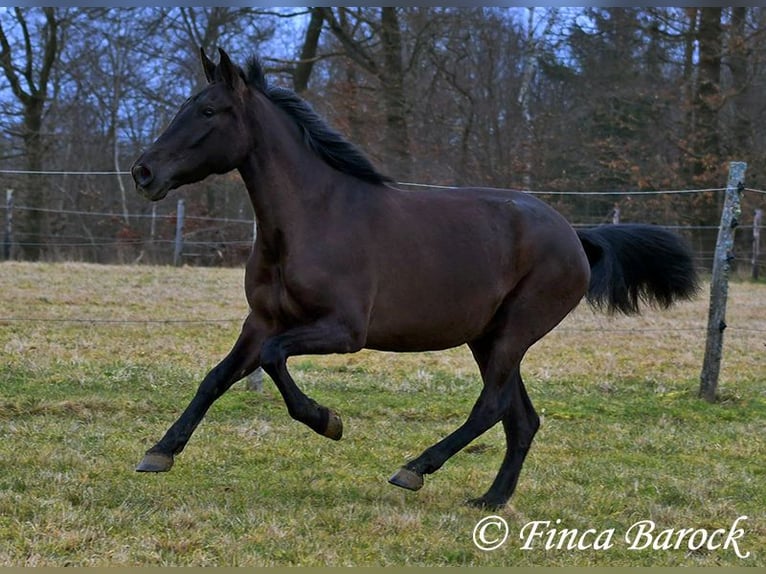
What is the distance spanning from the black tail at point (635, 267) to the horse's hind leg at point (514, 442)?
944 mm

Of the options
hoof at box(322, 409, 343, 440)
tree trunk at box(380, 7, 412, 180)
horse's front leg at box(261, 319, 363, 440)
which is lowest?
hoof at box(322, 409, 343, 440)

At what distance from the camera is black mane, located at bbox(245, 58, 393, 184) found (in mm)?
4514

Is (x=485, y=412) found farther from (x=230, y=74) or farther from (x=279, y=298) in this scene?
(x=230, y=74)

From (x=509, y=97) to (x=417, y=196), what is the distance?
17.9 m

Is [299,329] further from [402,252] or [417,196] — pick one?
[417,196]

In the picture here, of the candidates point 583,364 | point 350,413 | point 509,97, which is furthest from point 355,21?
point 350,413

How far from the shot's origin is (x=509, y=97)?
21891mm

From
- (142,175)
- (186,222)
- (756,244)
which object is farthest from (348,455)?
(186,222)

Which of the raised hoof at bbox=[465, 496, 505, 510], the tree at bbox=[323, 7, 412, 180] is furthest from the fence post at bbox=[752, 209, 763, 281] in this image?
the raised hoof at bbox=[465, 496, 505, 510]

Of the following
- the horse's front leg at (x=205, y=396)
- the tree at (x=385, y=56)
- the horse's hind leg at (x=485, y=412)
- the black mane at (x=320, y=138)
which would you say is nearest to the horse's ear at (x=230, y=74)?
the black mane at (x=320, y=138)

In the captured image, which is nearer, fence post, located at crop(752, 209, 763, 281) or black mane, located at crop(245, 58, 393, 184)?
black mane, located at crop(245, 58, 393, 184)

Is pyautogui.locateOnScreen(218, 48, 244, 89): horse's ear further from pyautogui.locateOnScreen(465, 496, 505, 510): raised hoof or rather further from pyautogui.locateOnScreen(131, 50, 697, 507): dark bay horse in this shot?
pyautogui.locateOnScreen(465, 496, 505, 510): raised hoof

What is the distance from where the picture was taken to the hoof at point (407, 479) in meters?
4.26

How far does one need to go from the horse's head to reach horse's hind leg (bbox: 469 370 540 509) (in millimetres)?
1888
